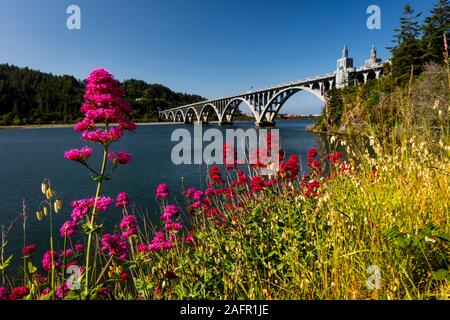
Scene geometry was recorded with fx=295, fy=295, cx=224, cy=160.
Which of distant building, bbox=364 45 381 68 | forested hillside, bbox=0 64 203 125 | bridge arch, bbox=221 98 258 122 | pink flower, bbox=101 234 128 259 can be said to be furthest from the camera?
forested hillside, bbox=0 64 203 125

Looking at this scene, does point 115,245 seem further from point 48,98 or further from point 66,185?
point 48,98

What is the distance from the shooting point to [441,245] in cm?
205

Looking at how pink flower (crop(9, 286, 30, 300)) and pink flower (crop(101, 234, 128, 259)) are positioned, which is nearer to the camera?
pink flower (crop(9, 286, 30, 300))

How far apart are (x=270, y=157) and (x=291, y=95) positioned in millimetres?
46970

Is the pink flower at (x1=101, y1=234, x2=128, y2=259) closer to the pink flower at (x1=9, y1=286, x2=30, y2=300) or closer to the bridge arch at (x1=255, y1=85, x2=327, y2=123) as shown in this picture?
the pink flower at (x1=9, y1=286, x2=30, y2=300)

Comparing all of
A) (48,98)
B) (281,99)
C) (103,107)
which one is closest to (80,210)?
(103,107)

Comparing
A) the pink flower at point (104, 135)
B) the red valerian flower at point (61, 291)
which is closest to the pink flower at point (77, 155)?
the pink flower at point (104, 135)

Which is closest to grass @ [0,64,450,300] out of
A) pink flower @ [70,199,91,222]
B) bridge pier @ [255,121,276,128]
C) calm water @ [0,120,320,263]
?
pink flower @ [70,199,91,222]

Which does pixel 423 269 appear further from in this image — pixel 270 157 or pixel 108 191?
pixel 108 191

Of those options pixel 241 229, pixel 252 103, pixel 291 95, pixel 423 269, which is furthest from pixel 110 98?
pixel 252 103

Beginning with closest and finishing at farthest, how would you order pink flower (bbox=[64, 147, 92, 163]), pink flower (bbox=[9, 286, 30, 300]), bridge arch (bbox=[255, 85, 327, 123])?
pink flower (bbox=[9, 286, 30, 300])
pink flower (bbox=[64, 147, 92, 163])
bridge arch (bbox=[255, 85, 327, 123])

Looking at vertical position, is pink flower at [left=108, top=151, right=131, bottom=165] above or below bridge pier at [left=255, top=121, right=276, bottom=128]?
below

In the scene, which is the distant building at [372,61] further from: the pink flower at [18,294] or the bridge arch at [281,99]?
the pink flower at [18,294]

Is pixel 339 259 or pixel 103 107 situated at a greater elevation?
pixel 103 107
